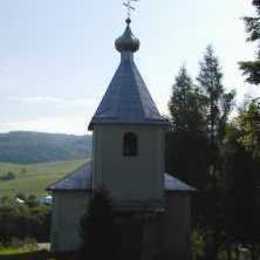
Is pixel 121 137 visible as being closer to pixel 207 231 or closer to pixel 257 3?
pixel 257 3

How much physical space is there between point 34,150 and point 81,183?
15191 centimetres

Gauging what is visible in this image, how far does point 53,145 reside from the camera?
194m

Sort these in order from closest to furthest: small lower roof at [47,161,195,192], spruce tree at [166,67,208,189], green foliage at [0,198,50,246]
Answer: small lower roof at [47,161,195,192]
spruce tree at [166,67,208,189]
green foliage at [0,198,50,246]

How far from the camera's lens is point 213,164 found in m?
35.2

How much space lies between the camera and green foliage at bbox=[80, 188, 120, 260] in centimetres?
2028

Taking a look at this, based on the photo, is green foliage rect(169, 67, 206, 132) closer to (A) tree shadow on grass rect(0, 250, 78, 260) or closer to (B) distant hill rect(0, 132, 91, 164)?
(A) tree shadow on grass rect(0, 250, 78, 260)

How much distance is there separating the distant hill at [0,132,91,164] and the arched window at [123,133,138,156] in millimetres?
134843

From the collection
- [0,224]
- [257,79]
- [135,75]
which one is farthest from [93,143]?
[0,224]

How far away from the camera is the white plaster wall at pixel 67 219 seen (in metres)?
25.7

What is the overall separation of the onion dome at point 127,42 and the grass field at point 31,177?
243 feet

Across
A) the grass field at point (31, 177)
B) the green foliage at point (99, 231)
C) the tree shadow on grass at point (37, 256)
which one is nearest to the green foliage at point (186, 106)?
the tree shadow on grass at point (37, 256)

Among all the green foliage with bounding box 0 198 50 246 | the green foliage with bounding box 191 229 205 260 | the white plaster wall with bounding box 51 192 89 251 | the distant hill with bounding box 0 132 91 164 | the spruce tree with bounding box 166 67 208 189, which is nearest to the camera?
the white plaster wall with bounding box 51 192 89 251

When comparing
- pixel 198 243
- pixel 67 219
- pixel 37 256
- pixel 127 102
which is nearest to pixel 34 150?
pixel 198 243

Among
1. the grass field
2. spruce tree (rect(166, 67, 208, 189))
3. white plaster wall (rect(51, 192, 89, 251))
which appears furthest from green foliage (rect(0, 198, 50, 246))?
the grass field
